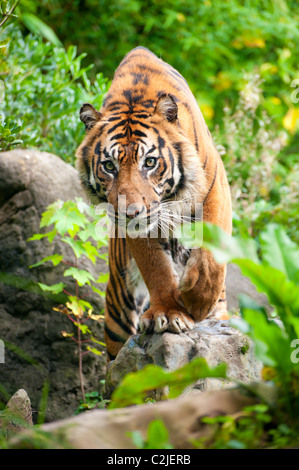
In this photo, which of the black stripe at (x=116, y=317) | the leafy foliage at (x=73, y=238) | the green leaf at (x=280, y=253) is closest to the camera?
the green leaf at (x=280, y=253)

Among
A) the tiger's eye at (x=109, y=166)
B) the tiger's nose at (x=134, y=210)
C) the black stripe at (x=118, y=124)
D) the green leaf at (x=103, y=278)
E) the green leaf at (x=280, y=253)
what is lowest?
the green leaf at (x=280, y=253)

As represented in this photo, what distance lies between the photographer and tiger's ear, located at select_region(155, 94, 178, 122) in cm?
343

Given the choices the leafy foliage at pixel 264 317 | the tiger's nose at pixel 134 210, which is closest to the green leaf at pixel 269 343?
the leafy foliage at pixel 264 317

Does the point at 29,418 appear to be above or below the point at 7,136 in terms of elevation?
below

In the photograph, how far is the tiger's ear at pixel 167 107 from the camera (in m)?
3.43

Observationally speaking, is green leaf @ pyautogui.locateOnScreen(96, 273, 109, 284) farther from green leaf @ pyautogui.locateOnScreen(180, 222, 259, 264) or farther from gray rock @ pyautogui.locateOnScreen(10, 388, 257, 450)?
gray rock @ pyautogui.locateOnScreen(10, 388, 257, 450)

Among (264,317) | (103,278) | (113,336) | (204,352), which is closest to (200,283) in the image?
(204,352)

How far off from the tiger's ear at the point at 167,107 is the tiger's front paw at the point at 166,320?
110 cm

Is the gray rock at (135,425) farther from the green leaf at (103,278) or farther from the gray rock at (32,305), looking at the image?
the gray rock at (32,305)

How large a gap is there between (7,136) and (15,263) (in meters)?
1.79

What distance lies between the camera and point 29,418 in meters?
3.42

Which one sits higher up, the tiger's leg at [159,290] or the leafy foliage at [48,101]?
the leafy foliage at [48,101]
